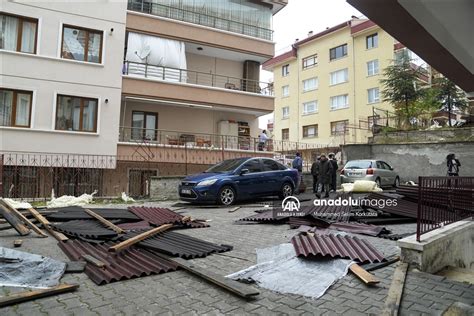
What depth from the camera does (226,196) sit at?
12336 millimetres

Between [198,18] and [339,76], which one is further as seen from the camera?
[339,76]

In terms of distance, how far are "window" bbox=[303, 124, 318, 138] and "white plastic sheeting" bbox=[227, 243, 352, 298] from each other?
35.4 metres

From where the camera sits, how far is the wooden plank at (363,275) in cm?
429

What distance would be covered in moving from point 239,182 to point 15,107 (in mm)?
10496

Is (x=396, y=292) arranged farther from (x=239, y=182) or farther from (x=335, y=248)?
(x=239, y=182)

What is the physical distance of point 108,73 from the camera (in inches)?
669

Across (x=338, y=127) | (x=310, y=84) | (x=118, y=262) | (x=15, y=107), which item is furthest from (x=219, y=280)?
(x=310, y=84)

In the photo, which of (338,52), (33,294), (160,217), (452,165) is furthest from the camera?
(338,52)

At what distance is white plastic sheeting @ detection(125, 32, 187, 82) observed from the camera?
18.2 metres

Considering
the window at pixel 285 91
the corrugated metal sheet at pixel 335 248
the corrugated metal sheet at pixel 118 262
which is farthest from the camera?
the window at pixel 285 91

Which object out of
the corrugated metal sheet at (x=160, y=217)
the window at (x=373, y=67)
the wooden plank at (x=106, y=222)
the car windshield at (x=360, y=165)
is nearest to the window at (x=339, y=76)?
the window at (x=373, y=67)

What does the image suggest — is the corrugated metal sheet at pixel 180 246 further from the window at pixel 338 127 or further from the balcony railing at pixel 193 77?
the window at pixel 338 127

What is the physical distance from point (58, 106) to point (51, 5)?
4569mm

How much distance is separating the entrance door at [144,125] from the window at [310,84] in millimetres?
24989
